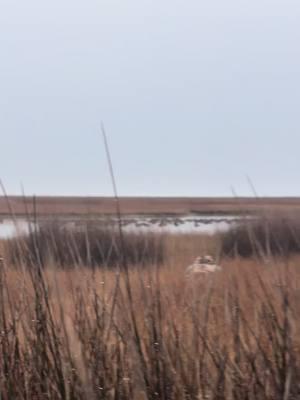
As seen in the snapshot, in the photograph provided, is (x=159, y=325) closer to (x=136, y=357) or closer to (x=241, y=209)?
(x=136, y=357)

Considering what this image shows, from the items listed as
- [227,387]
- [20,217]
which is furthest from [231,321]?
[20,217]

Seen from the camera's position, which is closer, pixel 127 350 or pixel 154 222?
pixel 127 350

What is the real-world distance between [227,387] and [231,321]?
377 mm

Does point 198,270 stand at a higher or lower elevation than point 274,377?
higher

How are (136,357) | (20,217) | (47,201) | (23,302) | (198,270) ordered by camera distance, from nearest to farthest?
(136,357) → (23,302) → (20,217) → (47,201) → (198,270)

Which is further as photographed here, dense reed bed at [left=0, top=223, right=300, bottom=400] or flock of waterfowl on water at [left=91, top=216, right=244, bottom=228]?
flock of waterfowl on water at [left=91, top=216, right=244, bottom=228]

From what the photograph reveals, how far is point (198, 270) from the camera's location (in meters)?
7.21

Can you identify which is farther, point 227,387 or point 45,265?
point 45,265

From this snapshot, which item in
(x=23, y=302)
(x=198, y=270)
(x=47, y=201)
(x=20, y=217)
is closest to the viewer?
(x=23, y=302)

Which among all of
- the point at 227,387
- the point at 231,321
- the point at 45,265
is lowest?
the point at 227,387

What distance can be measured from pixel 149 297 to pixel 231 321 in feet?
1.66

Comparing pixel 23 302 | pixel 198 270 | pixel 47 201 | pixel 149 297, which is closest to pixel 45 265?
pixel 23 302

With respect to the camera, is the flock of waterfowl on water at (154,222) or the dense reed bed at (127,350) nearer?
the dense reed bed at (127,350)

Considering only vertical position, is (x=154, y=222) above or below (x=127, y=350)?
above
